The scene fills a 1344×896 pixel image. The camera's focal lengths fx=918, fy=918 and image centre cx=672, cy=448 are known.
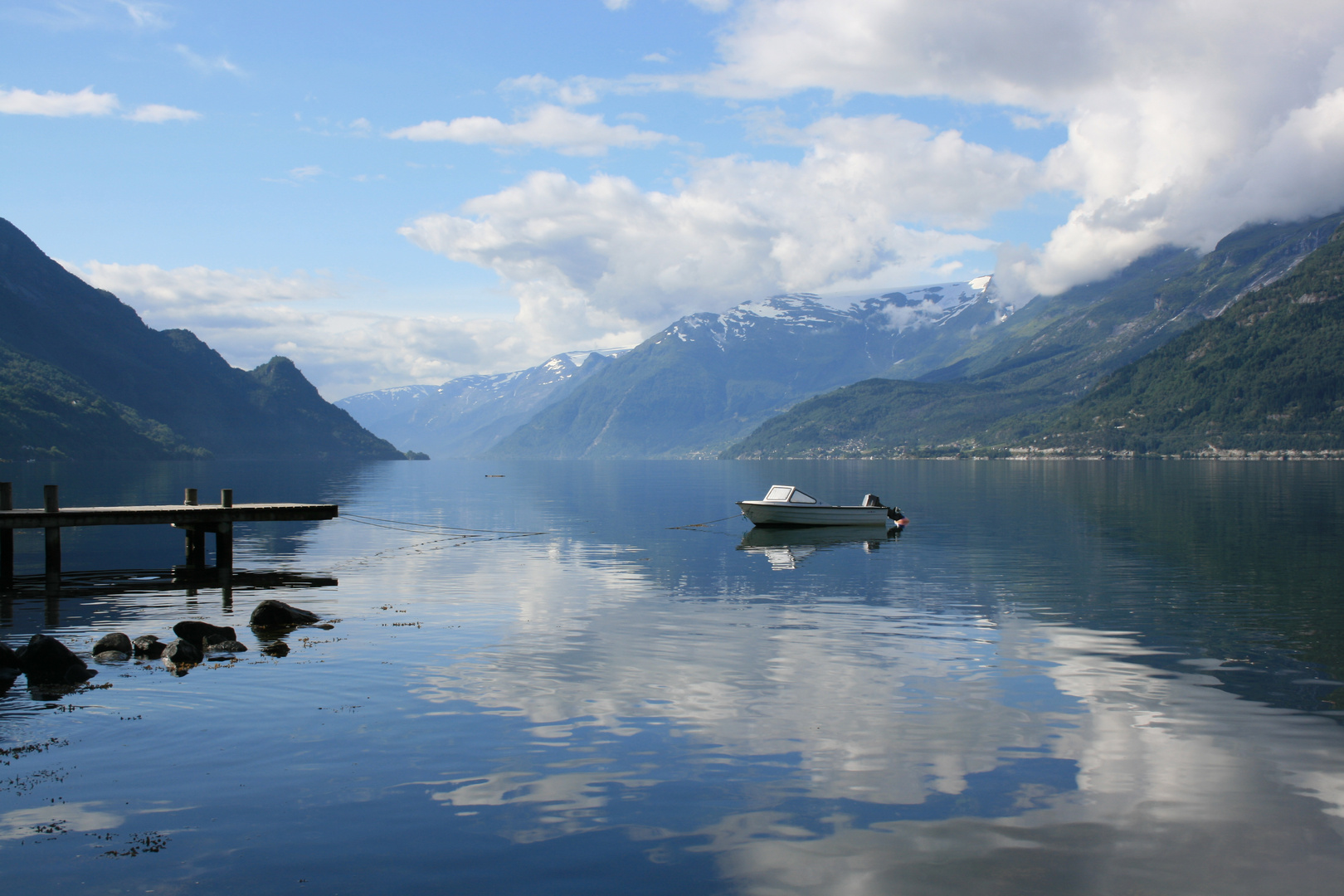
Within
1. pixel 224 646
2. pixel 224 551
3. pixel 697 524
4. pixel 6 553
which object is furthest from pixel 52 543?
pixel 697 524

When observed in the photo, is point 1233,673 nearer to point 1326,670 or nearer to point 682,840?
point 1326,670

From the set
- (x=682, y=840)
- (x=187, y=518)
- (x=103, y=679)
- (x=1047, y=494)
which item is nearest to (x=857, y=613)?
(x=682, y=840)

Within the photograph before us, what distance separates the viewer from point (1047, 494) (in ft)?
424

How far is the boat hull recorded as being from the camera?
80125mm

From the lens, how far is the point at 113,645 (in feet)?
93.4

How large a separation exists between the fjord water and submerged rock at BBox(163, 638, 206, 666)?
64 cm

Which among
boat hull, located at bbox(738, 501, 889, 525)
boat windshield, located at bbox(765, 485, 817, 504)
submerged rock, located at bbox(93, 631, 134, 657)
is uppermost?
boat windshield, located at bbox(765, 485, 817, 504)

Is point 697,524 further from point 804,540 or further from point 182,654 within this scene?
point 182,654

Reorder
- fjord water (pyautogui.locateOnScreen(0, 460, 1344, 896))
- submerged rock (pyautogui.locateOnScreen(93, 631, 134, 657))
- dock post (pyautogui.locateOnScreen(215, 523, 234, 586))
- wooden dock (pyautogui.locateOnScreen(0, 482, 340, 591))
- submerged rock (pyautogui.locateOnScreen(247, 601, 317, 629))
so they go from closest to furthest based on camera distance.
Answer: fjord water (pyautogui.locateOnScreen(0, 460, 1344, 896)) → submerged rock (pyautogui.locateOnScreen(93, 631, 134, 657)) → submerged rock (pyautogui.locateOnScreen(247, 601, 317, 629)) → wooden dock (pyautogui.locateOnScreen(0, 482, 340, 591)) → dock post (pyautogui.locateOnScreen(215, 523, 234, 586))

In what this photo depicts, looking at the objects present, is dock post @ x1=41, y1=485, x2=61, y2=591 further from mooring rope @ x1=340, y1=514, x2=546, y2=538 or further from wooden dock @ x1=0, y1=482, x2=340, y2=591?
mooring rope @ x1=340, y1=514, x2=546, y2=538

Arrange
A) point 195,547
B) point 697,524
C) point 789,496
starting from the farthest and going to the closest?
point 697,524 < point 789,496 < point 195,547

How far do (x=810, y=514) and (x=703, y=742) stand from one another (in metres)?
61.9

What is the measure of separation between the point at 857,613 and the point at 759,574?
1399 cm

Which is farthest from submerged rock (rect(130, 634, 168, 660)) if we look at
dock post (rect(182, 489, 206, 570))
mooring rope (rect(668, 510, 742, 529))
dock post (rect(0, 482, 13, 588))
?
mooring rope (rect(668, 510, 742, 529))
